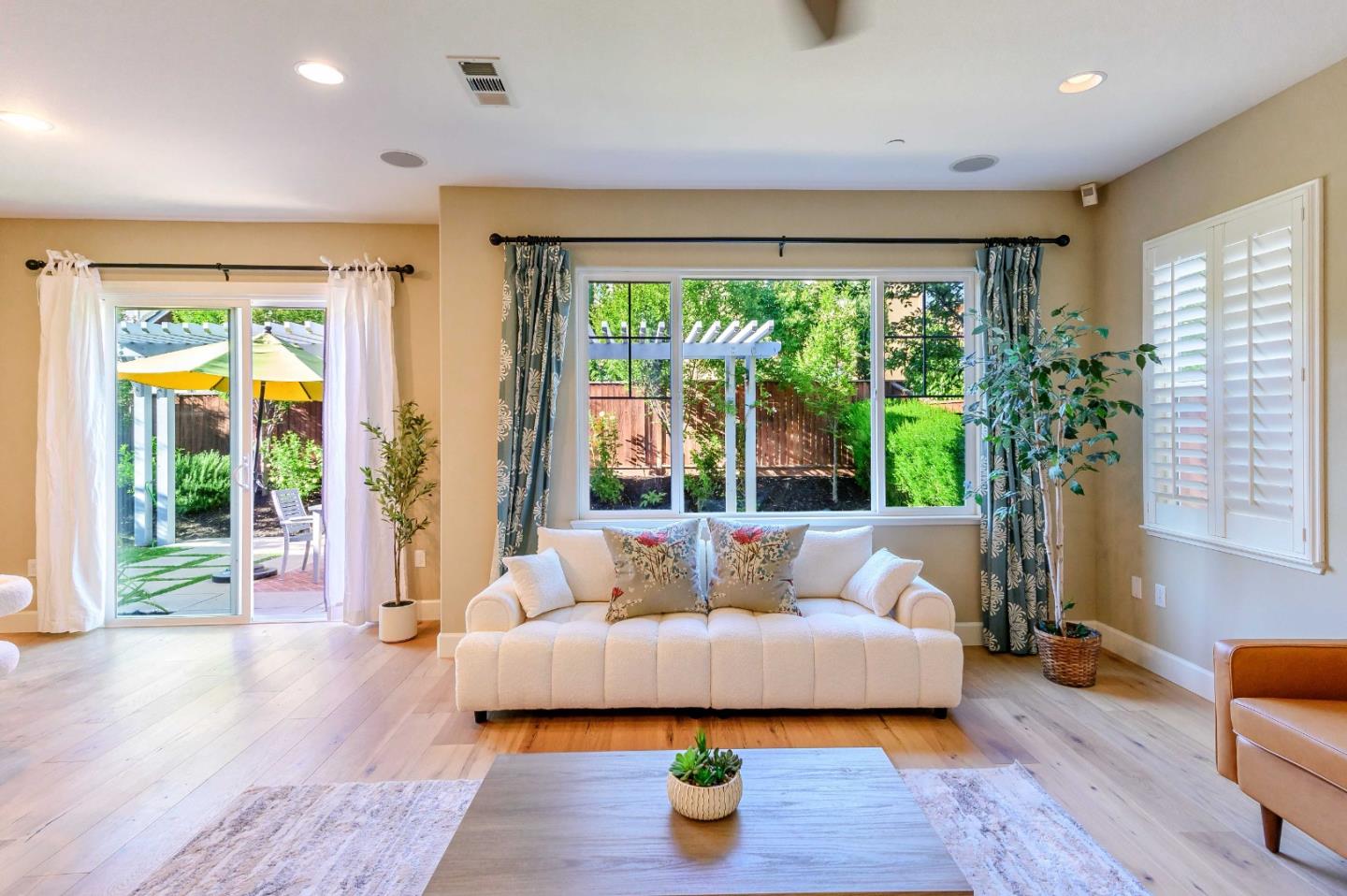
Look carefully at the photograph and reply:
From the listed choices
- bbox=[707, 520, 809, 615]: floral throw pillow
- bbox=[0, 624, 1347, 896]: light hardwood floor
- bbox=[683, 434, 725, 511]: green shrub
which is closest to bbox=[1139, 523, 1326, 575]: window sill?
bbox=[0, 624, 1347, 896]: light hardwood floor

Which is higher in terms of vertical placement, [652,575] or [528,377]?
[528,377]

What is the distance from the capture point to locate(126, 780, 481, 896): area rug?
185 cm

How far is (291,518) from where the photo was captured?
5094mm

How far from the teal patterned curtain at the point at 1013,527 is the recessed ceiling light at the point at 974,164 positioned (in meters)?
0.50

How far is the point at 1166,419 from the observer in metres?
3.33

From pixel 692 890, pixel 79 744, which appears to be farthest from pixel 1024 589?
pixel 79 744

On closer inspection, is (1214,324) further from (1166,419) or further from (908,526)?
(908,526)

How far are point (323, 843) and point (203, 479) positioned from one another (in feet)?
11.4

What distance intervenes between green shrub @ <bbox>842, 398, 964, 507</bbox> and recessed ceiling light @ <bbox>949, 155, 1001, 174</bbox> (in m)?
1.34

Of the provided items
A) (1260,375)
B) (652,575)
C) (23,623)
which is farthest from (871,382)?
(23,623)

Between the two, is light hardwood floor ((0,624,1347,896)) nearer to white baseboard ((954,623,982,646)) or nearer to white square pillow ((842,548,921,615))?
white baseboard ((954,623,982,646))

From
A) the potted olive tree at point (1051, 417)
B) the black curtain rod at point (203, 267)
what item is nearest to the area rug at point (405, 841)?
the potted olive tree at point (1051, 417)

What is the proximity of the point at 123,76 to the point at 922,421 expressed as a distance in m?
4.26

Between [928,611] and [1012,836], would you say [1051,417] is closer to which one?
[928,611]
